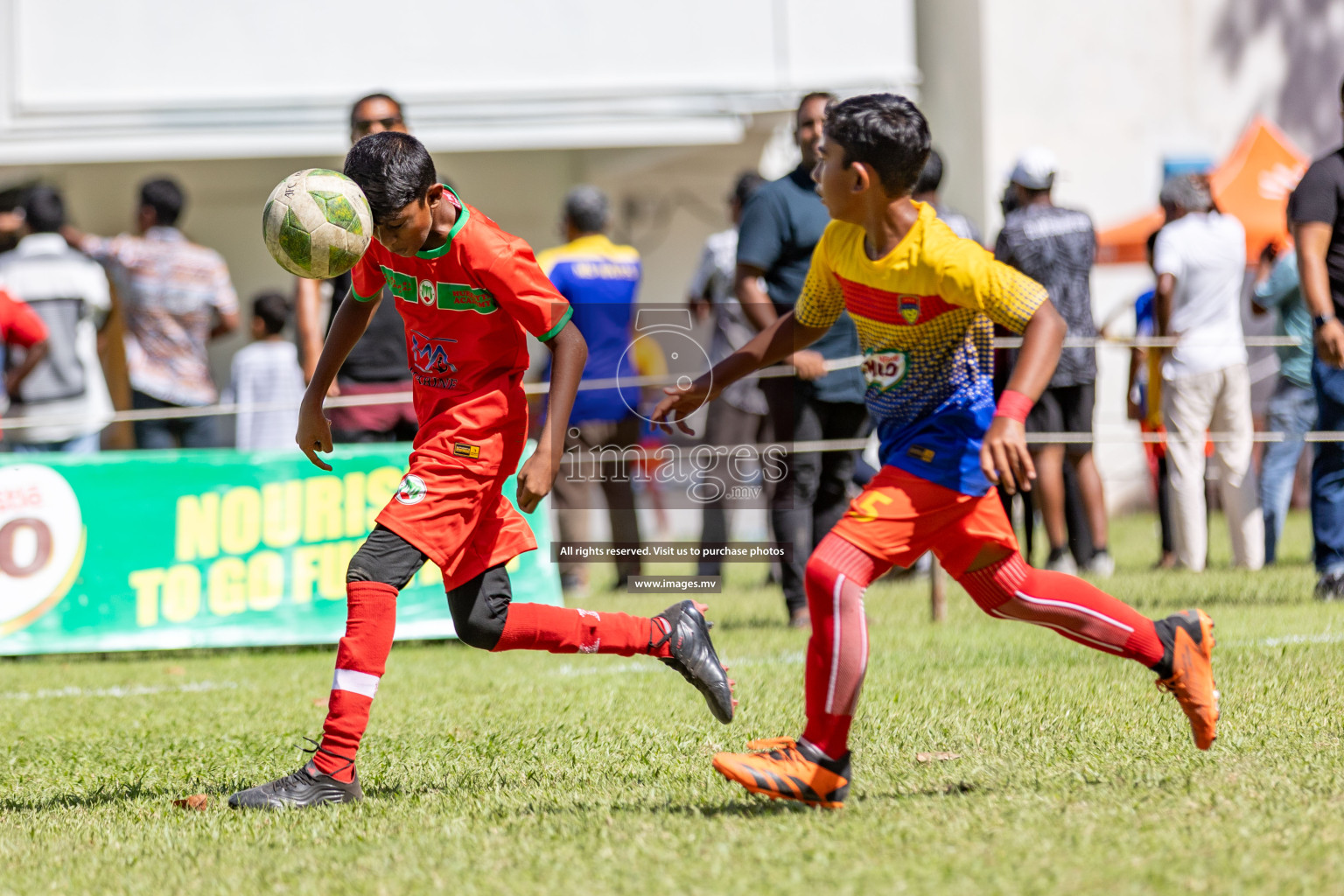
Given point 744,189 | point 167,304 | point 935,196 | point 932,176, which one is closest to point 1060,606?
point 932,176

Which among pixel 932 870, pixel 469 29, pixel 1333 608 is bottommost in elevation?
pixel 1333 608

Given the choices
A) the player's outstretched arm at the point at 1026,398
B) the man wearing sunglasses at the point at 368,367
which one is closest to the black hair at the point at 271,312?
the man wearing sunglasses at the point at 368,367

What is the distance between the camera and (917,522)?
3762mm

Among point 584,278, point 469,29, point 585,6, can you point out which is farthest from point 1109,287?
point 584,278

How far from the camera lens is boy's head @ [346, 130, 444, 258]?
3.94 m

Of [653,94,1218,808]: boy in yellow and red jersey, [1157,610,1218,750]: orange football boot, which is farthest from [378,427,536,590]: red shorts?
[1157,610,1218,750]: orange football boot

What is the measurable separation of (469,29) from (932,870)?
42.5 feet

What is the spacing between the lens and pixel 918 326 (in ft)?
12.6

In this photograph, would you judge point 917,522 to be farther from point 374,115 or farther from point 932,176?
point 932,176

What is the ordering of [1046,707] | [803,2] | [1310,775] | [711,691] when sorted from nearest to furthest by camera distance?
[1310,775], [711,691], [1046,707], [803,2]

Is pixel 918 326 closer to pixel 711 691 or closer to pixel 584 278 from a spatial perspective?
pixel 711 691

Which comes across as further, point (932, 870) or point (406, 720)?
point (406, 720)

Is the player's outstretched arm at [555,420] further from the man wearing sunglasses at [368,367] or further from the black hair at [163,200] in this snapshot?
the black hair at [163,200]

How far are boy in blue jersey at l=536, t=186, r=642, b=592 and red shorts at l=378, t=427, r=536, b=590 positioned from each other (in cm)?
424
